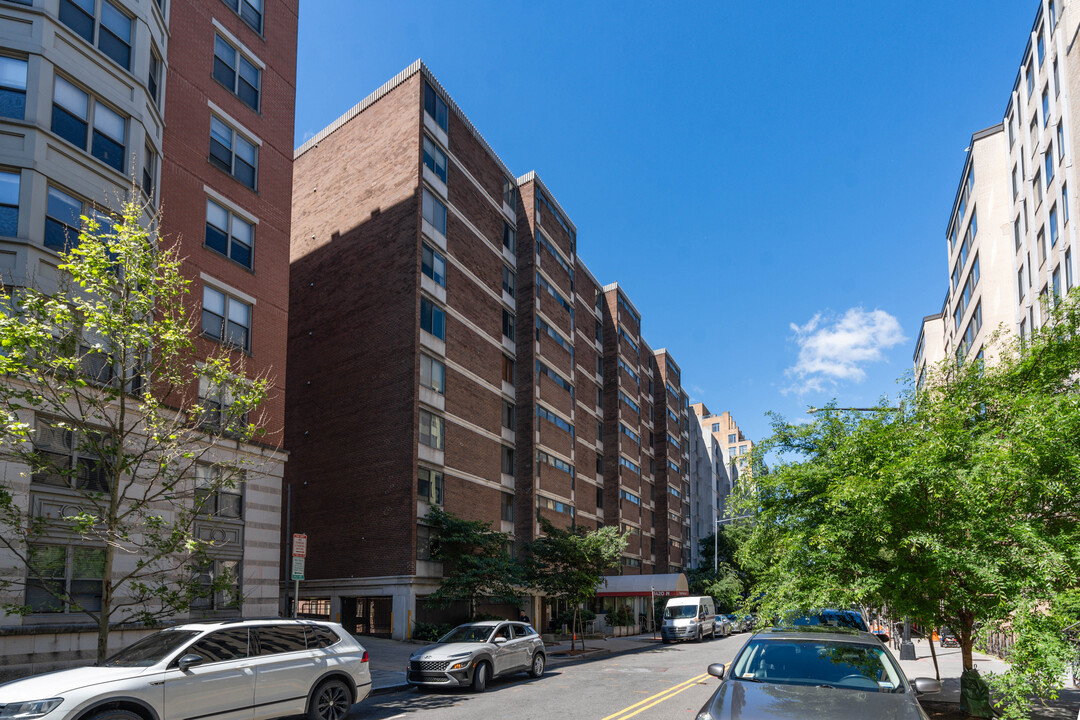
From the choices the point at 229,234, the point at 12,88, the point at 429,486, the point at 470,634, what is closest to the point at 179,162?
the point at 229,234

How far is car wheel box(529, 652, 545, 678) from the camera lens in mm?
19312

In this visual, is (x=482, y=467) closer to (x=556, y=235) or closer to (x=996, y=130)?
(x=556, y=235)

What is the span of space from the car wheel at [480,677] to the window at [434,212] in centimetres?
2228

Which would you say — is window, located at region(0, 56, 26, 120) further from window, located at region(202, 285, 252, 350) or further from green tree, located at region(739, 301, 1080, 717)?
green tree, located at region(739, 301, 1080, 717)

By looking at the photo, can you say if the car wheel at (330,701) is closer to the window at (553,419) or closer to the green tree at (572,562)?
the green tree at (572,562)

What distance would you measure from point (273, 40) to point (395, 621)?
21442mm

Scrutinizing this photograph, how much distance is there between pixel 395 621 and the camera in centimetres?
3002

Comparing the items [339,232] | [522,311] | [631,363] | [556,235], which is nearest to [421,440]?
[339,232]

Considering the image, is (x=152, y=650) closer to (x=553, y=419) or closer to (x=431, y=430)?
(x=431, y=430)

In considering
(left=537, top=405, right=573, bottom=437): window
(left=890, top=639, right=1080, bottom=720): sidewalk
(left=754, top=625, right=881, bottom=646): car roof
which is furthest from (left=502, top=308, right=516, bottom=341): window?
(left=754, top=625, right=881, bottom=646): car roof

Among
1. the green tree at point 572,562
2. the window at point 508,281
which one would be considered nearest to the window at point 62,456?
the green tree at point 572,562

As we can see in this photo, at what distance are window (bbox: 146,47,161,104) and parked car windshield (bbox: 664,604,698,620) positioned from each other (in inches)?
1320

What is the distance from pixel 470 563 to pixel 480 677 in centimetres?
1394

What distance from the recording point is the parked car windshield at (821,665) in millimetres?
7856
